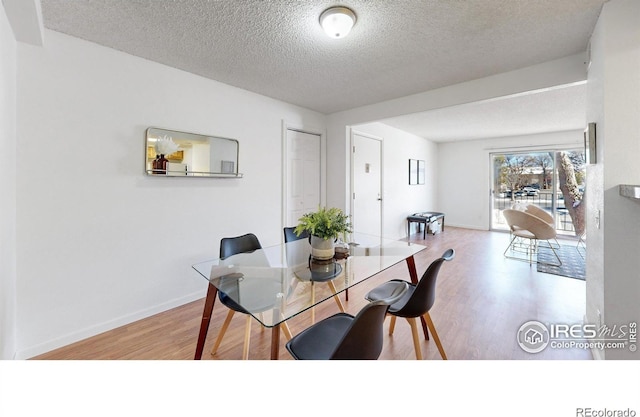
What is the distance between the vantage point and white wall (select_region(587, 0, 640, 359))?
1.44 m

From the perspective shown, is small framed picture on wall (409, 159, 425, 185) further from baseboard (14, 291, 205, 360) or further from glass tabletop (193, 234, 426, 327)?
baseboard (14, 291, 205, 360)

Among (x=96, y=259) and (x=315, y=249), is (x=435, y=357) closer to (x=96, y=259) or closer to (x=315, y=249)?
(x=315, y=249)

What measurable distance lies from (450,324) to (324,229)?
4.51 feet

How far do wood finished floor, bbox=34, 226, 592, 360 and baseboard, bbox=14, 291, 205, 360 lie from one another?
44 mm

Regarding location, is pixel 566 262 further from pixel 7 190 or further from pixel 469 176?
pixel 7 190

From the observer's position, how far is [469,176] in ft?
21.6

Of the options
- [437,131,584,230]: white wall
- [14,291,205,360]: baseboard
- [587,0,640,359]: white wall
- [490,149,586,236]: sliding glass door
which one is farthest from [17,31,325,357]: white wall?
[490,149,586,236]: sliding glass door

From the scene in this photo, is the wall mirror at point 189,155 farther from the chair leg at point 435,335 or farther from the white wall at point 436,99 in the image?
the chair leg at point 435,335

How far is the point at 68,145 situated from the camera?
6.16ft

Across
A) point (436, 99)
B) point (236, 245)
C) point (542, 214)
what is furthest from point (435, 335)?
point (542, 214)

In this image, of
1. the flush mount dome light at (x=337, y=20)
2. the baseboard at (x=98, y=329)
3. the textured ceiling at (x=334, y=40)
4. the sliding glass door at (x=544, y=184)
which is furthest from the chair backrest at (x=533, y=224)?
the baseboard at (x=98, y=329)

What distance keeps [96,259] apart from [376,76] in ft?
9.74

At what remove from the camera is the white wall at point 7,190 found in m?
1.34
